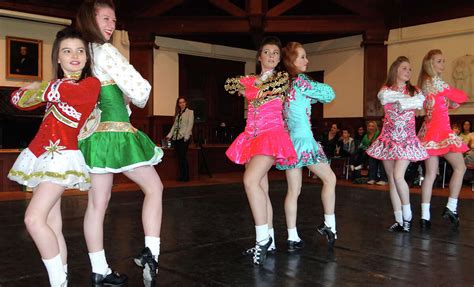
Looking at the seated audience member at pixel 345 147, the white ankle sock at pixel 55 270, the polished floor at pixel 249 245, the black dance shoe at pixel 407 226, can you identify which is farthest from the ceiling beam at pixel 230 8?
the white ankle sock at pixel 55 270

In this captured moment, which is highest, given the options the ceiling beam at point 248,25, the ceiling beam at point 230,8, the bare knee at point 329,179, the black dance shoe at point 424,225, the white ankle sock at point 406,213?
the ceiling beam at point 230,8

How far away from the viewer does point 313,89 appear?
3047mm

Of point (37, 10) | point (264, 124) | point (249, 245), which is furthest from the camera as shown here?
point (37, 10)

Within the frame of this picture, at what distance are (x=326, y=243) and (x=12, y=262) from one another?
6.72 feet

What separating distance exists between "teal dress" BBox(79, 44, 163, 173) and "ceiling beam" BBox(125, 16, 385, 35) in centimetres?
781

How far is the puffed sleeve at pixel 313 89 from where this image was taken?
120 inches

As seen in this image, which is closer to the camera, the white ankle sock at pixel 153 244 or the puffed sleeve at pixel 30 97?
the puffed sleeve at pixel 30 97

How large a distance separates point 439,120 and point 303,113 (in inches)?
60.4

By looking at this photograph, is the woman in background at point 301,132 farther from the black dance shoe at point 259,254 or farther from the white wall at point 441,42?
the white wall at point 441,42

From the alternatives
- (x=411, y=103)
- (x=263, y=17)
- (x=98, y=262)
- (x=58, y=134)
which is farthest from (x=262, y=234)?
(x=263, y=17)

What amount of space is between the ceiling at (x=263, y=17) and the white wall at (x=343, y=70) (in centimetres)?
84

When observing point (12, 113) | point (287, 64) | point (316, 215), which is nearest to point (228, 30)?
point (12, 113)

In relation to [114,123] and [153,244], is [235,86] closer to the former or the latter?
[114,123]

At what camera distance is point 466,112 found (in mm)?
9539
